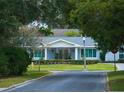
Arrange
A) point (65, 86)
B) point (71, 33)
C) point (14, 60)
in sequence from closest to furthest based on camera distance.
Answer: point (65, 86) < point (14, 60) < point (71, 33)

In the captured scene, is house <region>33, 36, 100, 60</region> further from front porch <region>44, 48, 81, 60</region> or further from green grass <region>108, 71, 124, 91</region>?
green grass <region>108, 71, 124, 91</region>

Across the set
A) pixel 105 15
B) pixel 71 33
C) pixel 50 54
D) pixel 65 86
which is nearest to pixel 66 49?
pixel 50 54

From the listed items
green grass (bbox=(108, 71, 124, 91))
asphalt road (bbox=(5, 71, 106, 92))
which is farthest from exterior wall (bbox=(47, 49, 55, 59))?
green grass (bbox=(108, 71, 124, 91))

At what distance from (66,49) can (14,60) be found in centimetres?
4265

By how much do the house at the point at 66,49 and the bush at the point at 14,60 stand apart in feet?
126

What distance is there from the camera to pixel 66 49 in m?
89.9

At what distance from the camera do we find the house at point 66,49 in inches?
3499

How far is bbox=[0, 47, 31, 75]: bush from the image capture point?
4572cm

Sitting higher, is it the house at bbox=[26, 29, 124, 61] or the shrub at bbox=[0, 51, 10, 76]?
the house at bbox=[26, 29, 124, 61]

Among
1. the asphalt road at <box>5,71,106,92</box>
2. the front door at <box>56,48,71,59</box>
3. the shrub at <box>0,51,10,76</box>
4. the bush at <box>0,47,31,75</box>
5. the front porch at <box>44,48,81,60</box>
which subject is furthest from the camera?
the front door at <box>56,48,71,59</box>

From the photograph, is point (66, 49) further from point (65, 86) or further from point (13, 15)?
point (65, 86)

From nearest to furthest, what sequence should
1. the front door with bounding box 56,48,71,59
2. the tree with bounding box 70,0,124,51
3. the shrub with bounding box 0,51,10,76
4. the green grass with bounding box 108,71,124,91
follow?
the green grass with bounding box 108,71,124,91, the tree with bounding box 70,0,124,51, the shrub with bounding box 0,51,10,76, the front door with bounding box 56,48,71,59

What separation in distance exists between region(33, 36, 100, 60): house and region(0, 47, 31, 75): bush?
3844cm

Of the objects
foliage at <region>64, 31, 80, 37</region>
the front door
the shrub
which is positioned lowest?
the shrub
